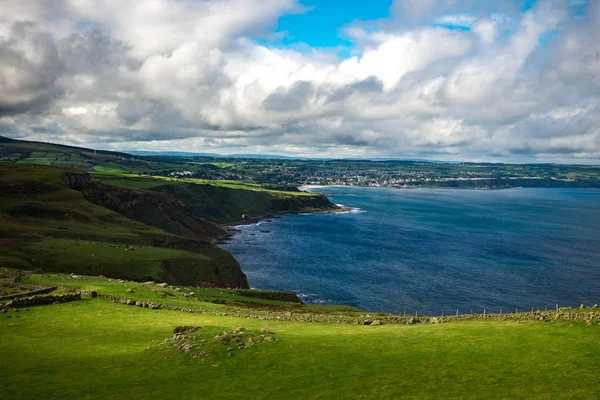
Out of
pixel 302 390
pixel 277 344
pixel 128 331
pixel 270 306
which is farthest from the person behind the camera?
pixel 270 306

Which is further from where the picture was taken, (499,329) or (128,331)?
(128,331)

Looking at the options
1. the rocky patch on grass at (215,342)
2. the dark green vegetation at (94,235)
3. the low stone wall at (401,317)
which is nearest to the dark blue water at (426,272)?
the dark green vegetation at (94,235)

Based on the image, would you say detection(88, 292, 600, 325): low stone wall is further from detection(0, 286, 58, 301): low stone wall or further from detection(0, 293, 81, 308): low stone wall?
detection(0, 286, 58, 301): low stone wall

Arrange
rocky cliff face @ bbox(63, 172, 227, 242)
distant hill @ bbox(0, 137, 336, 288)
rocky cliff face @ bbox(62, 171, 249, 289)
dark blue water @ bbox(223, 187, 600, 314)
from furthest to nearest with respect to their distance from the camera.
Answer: rocky cliff face @ bbox(63, 172, 227, 242), dark blue water @ bbox(223, 187, 600, 314), rocky cliff face @ bbox(62, 171, 249, 289), distant hill @ bbox(0, 137, 336, 288)

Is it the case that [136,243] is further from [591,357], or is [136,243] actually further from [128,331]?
[591,357]

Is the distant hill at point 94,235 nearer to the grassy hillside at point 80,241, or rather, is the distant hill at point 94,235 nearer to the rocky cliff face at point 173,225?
the grassy hillside at point 80,241

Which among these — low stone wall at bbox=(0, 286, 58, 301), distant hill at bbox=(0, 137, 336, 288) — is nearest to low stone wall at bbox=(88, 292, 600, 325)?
low stone wall at bbox=(0, 286, 58, 301)

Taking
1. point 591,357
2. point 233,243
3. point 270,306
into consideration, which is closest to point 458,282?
point 270,306

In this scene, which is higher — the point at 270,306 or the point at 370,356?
the point at 370,356
